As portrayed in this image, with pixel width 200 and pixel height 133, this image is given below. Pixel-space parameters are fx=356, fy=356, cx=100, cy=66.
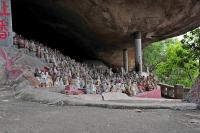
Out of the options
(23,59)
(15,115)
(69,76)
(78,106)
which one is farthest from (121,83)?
(15,115)

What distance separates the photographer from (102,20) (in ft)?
53.4

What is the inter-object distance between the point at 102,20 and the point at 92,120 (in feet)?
37.3

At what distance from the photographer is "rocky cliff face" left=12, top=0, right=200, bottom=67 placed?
50.7ft

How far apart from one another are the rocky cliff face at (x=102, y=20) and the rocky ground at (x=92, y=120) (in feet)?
30.2

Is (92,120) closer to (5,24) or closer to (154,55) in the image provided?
(5,24)

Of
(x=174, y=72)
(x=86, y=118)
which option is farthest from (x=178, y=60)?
(x=86, y=118)

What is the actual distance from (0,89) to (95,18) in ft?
24.7

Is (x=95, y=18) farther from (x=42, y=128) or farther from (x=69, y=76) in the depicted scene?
(x=42, y=128)

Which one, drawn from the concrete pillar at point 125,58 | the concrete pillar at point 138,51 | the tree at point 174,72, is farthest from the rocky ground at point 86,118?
the tree at point 174,72

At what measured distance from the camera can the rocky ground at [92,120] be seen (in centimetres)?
469

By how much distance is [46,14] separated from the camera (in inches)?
674

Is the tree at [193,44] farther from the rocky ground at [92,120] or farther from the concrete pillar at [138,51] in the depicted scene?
the rocky ground at [92,120]

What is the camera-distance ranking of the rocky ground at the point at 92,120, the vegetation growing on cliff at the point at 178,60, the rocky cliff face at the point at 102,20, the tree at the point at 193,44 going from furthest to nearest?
1. the vegetation growing on cliff at the point at 178,60
2. the tree at the point at 193,44
3. the rocky cliff face at the point at 102,20
4. the rocky ground at the point at 92,120

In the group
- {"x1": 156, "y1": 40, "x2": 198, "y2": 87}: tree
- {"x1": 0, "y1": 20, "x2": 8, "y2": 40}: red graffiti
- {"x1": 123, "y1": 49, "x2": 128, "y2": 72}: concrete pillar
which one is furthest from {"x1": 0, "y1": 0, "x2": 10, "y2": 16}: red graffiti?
{"x1": 156, "y1": 40, "x2": 198, "y2": 87}: tree
